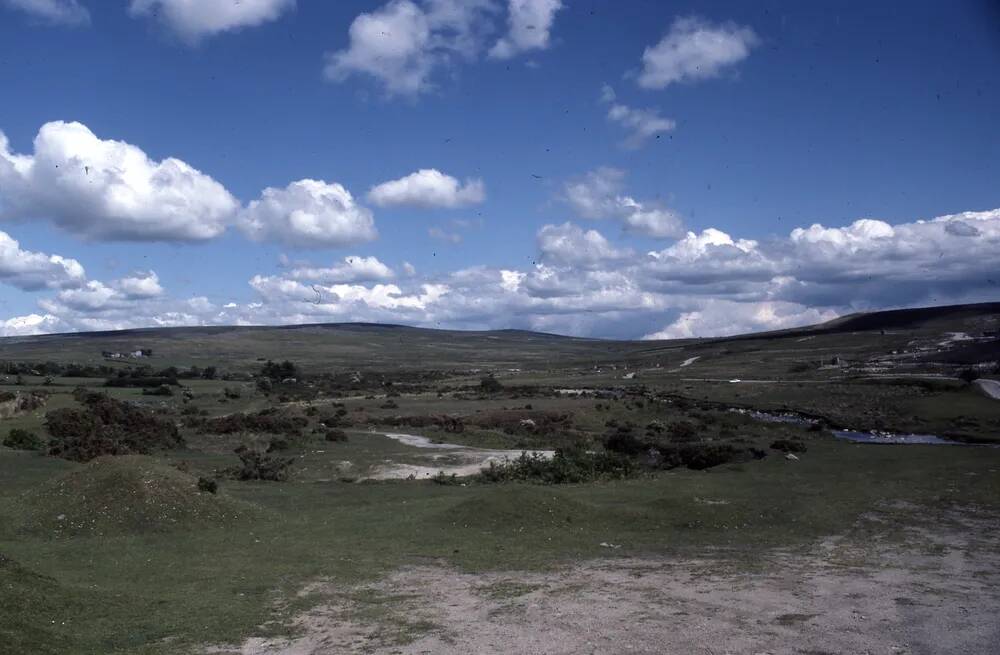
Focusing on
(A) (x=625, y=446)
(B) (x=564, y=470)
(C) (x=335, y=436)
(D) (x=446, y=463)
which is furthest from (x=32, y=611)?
(C) (x=335, y=436)

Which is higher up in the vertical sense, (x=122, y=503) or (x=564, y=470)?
(x=122, y=503)

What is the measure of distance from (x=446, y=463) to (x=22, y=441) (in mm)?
22732

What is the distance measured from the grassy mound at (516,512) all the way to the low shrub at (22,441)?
2743 centimetres

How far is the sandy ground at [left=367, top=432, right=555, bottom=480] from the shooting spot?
38781 mm

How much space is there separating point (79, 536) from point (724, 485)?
23.5m

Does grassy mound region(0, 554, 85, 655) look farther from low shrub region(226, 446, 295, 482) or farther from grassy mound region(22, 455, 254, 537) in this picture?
low shrub region(226, 446, 295, 482)

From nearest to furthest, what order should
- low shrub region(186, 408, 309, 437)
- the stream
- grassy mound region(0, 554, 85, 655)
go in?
1. grassy mound region(0, 554, 85, 655)
2. the stream
3. low shrub region(186, 408, 309, 437)

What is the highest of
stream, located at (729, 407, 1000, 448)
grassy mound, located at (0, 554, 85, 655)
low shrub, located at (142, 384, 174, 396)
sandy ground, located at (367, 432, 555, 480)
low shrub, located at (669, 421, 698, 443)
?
grassy mound, located at (0, 554, 85, 655)

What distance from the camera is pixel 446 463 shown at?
1672 inches

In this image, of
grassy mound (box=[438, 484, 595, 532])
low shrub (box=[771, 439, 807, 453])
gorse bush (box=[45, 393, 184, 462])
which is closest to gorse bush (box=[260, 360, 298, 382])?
gorse bush (box=[45, 393, 184, 462])

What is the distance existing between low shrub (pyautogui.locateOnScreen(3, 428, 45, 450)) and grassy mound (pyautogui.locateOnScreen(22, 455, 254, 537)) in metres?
18.2

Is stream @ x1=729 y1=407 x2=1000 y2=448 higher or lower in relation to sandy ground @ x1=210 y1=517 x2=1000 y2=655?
lower

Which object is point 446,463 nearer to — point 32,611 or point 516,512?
point 516,512

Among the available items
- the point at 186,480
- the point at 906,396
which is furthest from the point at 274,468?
the point at 906,396
